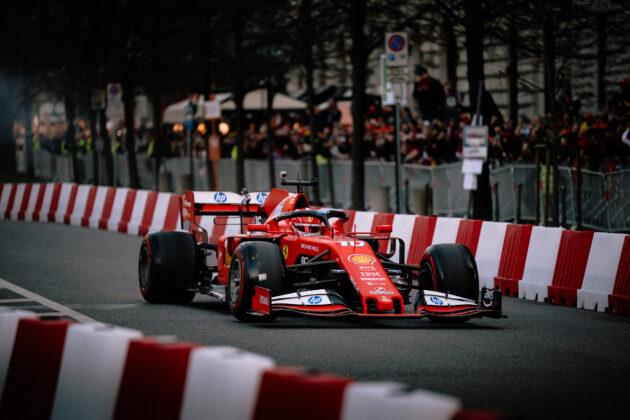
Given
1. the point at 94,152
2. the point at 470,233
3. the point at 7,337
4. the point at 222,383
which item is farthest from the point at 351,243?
the point at 94,152

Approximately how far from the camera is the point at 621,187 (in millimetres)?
18594

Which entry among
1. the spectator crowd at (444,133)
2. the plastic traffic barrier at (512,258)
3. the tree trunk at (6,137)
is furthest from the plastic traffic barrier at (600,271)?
the tree trunk at (6,137)

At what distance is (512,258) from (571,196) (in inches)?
257

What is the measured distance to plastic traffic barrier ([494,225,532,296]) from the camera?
44.8 feet

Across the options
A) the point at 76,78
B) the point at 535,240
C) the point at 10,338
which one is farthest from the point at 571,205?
the point at 76,78

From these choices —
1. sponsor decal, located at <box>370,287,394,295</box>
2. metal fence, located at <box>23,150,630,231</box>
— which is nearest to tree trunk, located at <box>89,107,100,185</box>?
metal fence, located at <box>23,150,630,231</box>

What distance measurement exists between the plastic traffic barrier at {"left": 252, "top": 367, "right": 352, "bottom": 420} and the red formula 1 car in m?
5.25

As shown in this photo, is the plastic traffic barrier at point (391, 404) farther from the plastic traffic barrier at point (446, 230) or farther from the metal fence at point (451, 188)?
the plastic traffic barrier at point (446, 230)

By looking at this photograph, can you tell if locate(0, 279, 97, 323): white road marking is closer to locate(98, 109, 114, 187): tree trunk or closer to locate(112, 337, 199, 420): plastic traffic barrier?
locate(112, 337, 199, 420): plastic traffic barrier

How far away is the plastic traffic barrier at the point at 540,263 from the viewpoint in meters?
13.1

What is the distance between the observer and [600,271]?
12281 millimetres

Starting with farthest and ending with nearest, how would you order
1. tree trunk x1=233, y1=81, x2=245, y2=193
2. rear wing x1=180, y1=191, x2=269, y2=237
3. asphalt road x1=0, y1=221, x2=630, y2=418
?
tree trunk x1=233, y1=81, x2=245, y2=193, rear wing x1=180, y1=191, x2=269, y2=237, asphalt road x1=0, y1=221, x2=630, y2=418

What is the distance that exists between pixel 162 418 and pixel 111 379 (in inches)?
17.2

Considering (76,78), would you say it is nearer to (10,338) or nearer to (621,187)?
(621,187)
